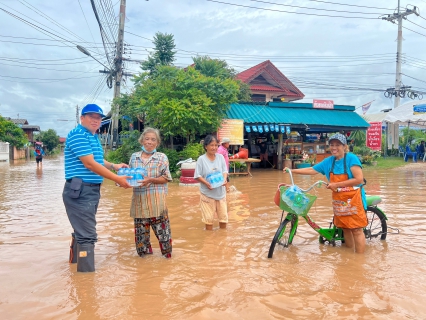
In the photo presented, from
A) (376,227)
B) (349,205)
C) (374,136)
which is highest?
(374,136)

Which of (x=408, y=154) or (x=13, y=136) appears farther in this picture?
(x=13, y=136)

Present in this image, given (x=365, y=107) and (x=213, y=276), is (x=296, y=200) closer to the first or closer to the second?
(x=213, y=276)

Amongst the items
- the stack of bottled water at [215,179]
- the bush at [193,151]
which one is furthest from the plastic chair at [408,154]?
the stack of bottled water at [215,179]

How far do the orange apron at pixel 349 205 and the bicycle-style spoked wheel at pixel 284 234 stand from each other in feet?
2.20

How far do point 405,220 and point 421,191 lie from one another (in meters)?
4.41

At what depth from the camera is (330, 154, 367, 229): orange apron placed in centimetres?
449

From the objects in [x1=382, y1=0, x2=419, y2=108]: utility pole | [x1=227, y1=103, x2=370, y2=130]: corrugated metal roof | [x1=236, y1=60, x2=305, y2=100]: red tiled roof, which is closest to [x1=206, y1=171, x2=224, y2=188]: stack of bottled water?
[x1=227, y1=103, x2=370, y2=130]: corrugated metal roof

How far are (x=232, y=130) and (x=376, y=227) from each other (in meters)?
10.9

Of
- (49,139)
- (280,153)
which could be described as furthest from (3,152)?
(49,139)

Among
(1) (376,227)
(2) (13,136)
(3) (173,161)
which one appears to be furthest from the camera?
(2) (13,136)

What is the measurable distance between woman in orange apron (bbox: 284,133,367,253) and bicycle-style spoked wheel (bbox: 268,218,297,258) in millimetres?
645

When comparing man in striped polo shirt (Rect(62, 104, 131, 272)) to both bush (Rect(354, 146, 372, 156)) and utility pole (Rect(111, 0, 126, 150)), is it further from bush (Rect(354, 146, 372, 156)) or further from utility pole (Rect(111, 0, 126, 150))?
bush (Rect(354, 146, 372, 156))

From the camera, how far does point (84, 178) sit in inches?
149

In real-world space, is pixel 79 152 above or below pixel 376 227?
above
